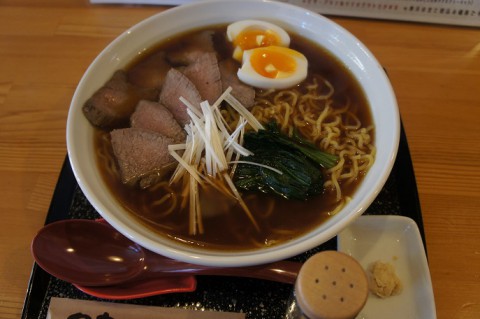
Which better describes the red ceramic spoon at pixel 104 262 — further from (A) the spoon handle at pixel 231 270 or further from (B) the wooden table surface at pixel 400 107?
(B) the wooden table surface at pixel 400 107

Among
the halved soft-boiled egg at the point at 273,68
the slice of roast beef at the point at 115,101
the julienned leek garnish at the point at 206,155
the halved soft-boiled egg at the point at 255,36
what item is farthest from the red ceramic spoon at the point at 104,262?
the halved soft-boiled egg at the point at 255,36

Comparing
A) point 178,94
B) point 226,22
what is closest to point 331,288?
point 178,94

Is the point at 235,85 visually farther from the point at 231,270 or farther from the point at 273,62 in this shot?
the point at 231,270

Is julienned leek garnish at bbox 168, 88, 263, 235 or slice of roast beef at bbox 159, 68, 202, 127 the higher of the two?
slice of roast beef at bbox 159, 68, 202, 127

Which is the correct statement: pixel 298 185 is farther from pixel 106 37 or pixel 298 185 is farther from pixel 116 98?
pixel 106 37

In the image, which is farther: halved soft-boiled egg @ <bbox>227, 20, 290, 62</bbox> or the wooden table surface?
halved soft-boiled egg @ <bbox>227, 20, 290, 62</bbox>

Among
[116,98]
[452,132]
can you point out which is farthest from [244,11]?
[452,132]

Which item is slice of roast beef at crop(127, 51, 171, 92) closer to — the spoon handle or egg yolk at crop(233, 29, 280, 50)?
egg yolk at crop(233, 29, 280, 50)

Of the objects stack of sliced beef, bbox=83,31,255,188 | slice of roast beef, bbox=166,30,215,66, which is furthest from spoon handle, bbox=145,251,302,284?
slice of roast beef, bbox=166,30,215,66
